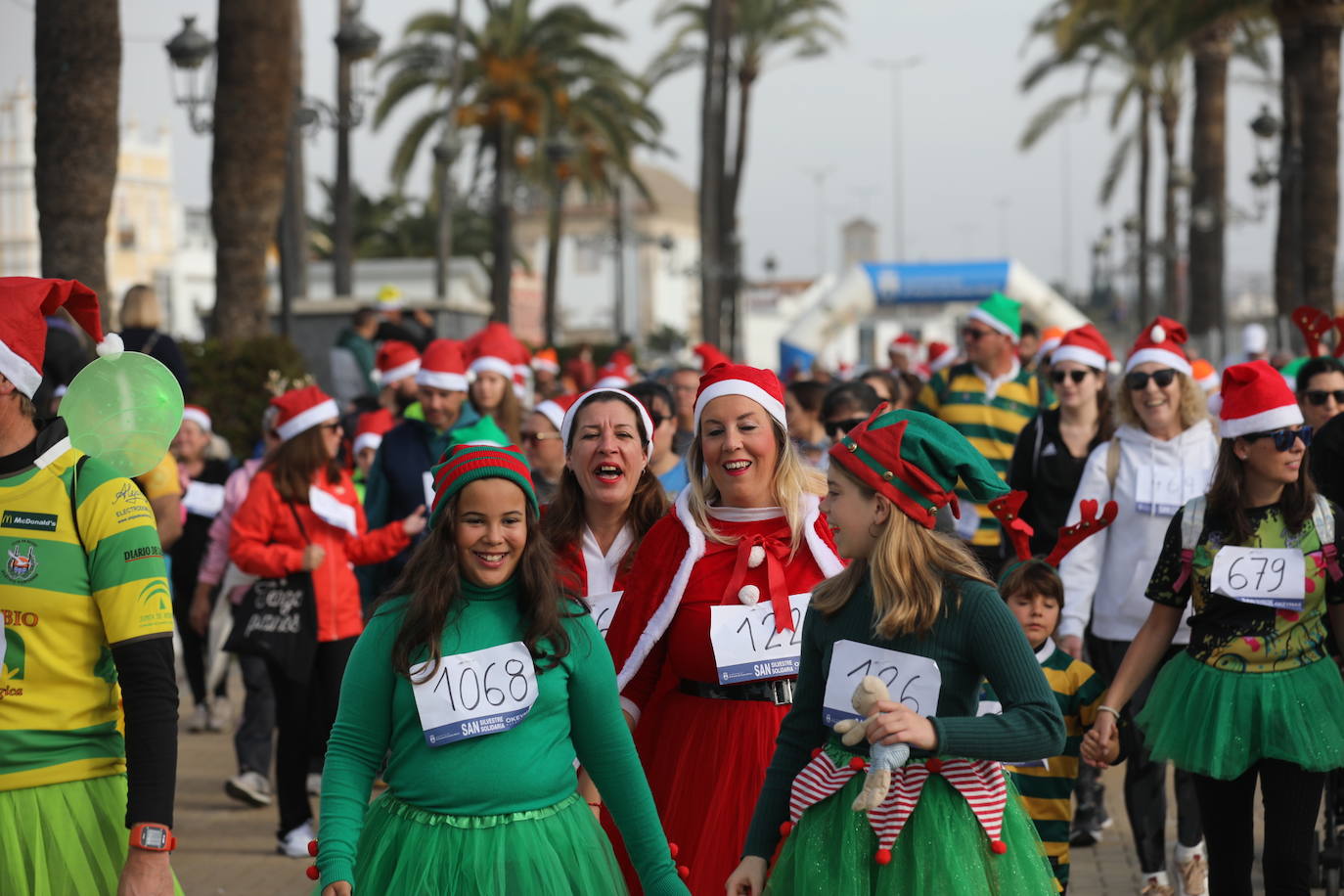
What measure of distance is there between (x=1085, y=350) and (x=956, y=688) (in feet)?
15.7

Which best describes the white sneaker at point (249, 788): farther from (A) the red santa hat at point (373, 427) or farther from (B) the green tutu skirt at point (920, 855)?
(B) the green tutu skirt at point (920, 855)

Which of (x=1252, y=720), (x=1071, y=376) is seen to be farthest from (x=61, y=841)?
(x=1071, y=376)

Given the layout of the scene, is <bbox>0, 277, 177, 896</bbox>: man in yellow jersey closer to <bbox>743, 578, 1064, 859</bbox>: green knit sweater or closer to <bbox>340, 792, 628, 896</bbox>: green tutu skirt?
<bbox>340, 792, 628, 896</bbox>: green tutu skirt

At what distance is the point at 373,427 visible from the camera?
10688 mm

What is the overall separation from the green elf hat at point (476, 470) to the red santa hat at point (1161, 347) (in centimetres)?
406

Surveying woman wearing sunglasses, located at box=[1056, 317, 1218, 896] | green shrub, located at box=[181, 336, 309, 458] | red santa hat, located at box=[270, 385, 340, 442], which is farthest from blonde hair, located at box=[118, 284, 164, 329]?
woman wearing sunglasses, located at box=[1056, 317, 1218, 896]

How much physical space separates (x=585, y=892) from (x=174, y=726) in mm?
932

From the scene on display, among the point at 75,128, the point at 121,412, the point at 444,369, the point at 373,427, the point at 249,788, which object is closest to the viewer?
the point at 121,412

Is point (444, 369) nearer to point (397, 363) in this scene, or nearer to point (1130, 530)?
point (397, 363)

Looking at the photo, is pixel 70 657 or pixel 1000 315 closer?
pixel 70 657

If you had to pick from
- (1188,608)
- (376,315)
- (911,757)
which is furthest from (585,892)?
(376,315)

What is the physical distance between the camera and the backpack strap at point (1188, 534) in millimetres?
5598

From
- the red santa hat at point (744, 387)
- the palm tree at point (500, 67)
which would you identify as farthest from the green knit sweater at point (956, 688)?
the palm tree at point (500, 67)

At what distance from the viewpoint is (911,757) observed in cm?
386
